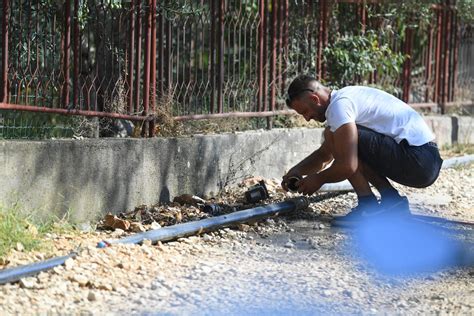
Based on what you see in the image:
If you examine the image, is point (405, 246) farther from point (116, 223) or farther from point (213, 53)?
point (213, 53)

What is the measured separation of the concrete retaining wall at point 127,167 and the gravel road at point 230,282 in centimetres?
46

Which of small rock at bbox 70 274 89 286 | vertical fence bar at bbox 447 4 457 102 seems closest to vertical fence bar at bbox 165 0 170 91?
small rock at bbox 70 274 89 286

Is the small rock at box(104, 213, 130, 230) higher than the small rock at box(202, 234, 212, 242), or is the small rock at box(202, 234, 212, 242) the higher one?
the small rock at box(104, 213, 130, 230)

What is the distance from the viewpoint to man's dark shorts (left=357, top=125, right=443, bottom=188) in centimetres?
721

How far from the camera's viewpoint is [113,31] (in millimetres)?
7613

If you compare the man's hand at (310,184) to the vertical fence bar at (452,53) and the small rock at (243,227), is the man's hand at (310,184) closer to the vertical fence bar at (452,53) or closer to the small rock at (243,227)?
the small rock at (243,227)

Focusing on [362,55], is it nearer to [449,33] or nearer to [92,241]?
[449,33]

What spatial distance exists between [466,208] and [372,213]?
1503 mm

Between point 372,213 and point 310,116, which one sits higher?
point 310,116

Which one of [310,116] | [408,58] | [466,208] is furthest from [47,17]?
[408,58]

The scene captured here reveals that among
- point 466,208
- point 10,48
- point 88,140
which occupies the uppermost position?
point 10,48

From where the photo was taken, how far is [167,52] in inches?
321

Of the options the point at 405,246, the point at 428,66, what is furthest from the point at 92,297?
the point at 428,66

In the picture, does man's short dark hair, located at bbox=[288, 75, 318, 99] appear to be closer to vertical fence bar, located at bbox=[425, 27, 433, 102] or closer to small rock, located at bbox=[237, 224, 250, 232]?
small rock, located at bbox=[237, 224, 250, 232]
